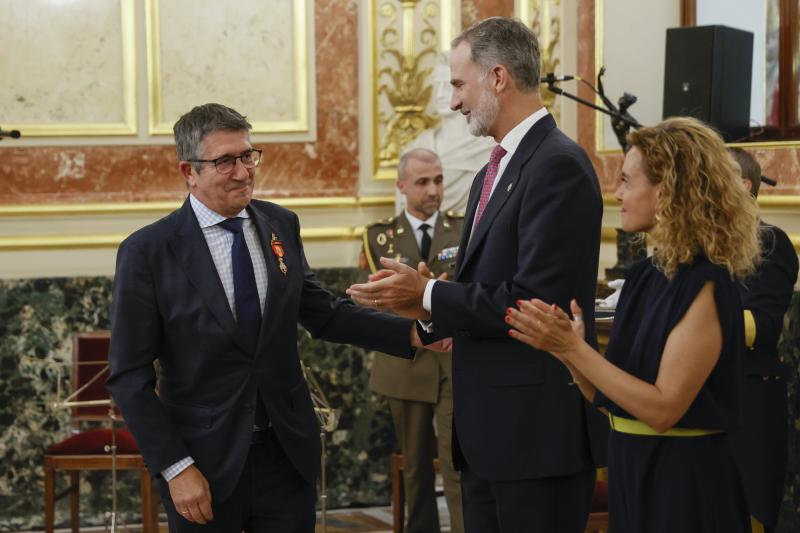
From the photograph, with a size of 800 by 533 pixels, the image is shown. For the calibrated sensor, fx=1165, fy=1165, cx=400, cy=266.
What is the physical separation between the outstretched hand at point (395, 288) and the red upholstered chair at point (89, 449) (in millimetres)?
2377

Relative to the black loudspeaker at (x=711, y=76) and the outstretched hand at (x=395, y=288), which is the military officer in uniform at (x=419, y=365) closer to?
the black loudspeaker at (x=711, y=76)

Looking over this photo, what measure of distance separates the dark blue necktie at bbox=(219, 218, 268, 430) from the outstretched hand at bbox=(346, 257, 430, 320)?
27 cm

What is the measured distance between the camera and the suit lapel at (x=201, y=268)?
2910 mm

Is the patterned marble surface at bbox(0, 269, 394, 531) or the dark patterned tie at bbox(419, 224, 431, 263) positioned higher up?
the dark patterned tie at bbox(419, 224, 431, 263)

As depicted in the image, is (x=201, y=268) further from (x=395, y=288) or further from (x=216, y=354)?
(x=395, y=288)

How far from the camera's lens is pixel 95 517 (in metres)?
6.13

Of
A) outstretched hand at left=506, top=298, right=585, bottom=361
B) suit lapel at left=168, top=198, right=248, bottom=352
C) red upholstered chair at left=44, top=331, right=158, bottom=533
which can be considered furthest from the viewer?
red upholstered chair at left=44, top=331, right=158, bottom=533

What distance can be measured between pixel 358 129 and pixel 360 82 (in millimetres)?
255

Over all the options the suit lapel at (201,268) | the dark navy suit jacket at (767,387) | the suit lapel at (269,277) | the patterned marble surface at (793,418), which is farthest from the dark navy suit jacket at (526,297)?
the patterned marble surface at (793,418)

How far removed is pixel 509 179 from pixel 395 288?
0.40 metres

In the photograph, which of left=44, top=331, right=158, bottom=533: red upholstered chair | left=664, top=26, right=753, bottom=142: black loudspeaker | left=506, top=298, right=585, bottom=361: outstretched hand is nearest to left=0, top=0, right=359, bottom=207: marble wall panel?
left=44, top=331, right=158, bottom=533: red upholstered chair

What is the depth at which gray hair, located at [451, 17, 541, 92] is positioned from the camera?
2.99m

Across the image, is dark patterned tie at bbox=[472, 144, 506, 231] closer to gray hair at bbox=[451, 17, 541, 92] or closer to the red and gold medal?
gray hair at bbox=[451, 17, 541, 92]

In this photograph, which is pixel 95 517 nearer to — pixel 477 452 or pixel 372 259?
pixel 372 259
